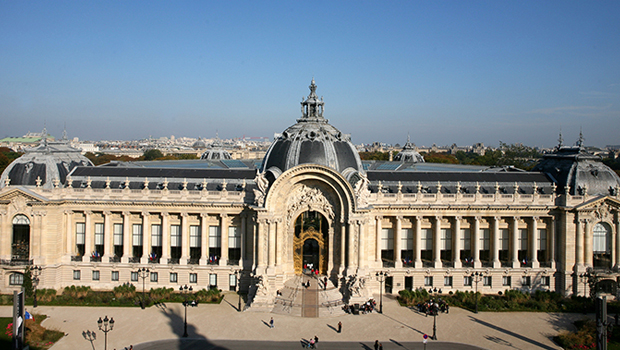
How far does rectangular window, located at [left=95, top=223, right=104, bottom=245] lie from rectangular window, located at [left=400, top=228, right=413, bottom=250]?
3501 cm

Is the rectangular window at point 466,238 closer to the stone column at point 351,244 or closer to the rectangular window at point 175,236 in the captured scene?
the stone column at point 351,244

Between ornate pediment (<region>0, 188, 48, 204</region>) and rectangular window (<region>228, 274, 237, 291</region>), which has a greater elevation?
ornate pediment (<region>0, 188, 48, 204</region>)

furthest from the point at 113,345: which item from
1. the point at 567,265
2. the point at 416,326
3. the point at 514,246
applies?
the point at 567,265

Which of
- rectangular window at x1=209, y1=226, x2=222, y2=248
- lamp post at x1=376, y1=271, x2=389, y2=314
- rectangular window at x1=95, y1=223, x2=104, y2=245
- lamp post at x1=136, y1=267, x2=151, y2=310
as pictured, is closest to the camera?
lamp post at x1=376, y1=271, x2=389, y2=314

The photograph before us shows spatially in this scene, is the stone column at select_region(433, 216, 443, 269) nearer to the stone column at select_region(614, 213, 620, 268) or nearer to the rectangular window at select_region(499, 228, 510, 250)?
the rectangular window at select_region(499, 228, 510, 250)

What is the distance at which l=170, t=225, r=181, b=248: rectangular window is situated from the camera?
59719 mm

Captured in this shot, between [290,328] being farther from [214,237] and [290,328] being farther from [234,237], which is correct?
[214,237]

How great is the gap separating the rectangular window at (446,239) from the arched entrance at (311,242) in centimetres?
1420

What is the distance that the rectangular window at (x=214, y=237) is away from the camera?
59500 mm

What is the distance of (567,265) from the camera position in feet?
190

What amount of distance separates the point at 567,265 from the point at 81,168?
58.4 m

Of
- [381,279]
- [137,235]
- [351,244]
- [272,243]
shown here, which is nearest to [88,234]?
[137,235]

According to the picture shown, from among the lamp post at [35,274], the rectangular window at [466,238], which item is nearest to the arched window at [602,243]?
the rectangular window at [466,238]

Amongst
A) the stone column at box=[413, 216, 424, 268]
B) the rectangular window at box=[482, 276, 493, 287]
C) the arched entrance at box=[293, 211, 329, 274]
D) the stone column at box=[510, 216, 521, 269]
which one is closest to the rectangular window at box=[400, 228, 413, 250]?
the stone column at box=[413, 216, 424, 268]
